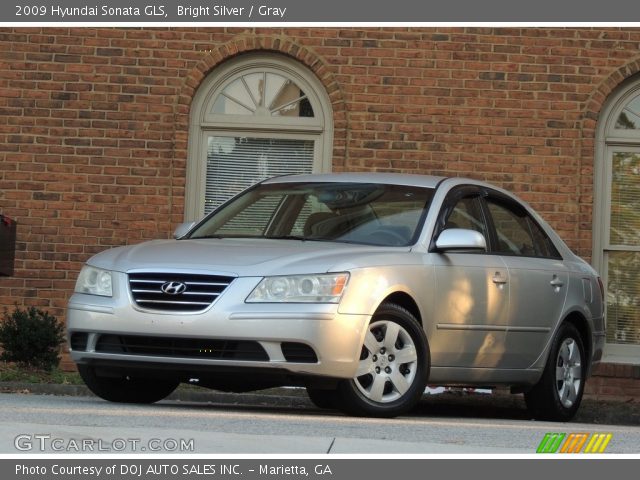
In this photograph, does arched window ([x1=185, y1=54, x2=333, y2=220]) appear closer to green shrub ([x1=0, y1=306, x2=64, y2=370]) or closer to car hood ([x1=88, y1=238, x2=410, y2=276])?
green shrub ([x1=0, y1=306, x2=64, y2=370])

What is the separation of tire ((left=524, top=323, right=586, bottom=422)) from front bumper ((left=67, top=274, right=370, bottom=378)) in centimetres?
235

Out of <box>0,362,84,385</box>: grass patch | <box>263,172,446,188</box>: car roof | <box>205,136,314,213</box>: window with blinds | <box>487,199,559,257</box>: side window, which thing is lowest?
<box>0,362,84,385</box>: grass patch

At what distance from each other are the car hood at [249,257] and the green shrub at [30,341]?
3.41m

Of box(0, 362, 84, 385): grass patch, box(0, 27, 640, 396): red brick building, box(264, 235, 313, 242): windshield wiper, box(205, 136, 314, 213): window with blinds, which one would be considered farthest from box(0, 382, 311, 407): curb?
box(205, 136, 314, 213): window with blinds

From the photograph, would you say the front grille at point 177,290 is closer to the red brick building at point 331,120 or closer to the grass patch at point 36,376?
the grass patch at point 36,376

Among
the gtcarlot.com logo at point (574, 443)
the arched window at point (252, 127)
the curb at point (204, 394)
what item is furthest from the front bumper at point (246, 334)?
the arched window at point (252, 127)

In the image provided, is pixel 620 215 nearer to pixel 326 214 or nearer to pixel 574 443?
pixel 326 214

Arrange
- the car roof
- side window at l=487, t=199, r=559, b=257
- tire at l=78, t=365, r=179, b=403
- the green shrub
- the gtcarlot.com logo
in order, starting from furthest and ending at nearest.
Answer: the green shrub, side window at l=487, t=199, r=559, b=257, the car roof, tire at l=78, t=365, r=179, b=403, the gtcarlot.com logo

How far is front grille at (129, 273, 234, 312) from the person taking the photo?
8398 mm

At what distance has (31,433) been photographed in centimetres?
685

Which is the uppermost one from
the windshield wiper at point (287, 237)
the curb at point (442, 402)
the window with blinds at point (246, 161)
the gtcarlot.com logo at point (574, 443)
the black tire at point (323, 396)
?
the window with blinds at point (246, 161)

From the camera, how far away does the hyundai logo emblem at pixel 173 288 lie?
8.45m

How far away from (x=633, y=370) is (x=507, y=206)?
4175 millimetres

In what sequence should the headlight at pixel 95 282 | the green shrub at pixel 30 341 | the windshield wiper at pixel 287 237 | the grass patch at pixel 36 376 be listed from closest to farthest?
1. the headlight at pixel 95 282
2. the windshield wiper at pixel 287 237
3. the grass patch at pixel 36 376
4. the green shrub at pixel 30 341
